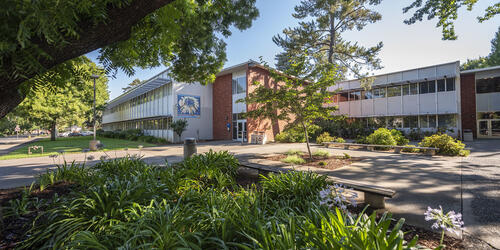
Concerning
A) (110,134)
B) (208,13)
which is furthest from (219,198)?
(110,134)

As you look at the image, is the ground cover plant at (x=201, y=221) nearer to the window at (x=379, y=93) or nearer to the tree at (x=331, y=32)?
the tree at (x=331, y=32)

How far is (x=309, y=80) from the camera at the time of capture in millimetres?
8203

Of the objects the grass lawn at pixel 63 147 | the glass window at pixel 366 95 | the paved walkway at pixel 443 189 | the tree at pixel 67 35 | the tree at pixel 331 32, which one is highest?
the tree at pixel 331 32

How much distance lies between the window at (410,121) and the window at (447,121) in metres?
1.94

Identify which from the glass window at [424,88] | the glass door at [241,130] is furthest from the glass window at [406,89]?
the glass door at [241,130]

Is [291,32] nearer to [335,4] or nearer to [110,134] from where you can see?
[335,4]

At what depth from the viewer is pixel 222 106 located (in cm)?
2348

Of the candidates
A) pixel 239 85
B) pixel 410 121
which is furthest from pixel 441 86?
pixel 239 85

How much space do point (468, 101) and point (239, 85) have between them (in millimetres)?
24936

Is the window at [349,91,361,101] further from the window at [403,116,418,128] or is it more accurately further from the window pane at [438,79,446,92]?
the window pane at [438,79,446,92]

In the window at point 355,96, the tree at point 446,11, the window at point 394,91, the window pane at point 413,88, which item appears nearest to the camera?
the tree at point 446,11

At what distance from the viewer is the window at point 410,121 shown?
73.1ft

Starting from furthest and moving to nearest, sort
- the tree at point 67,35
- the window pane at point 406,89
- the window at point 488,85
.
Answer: the window pane at point 406,89
the window at point 488,85
the tree at point 67,35

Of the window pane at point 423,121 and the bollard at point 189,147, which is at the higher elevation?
the window pane at point 423,121
